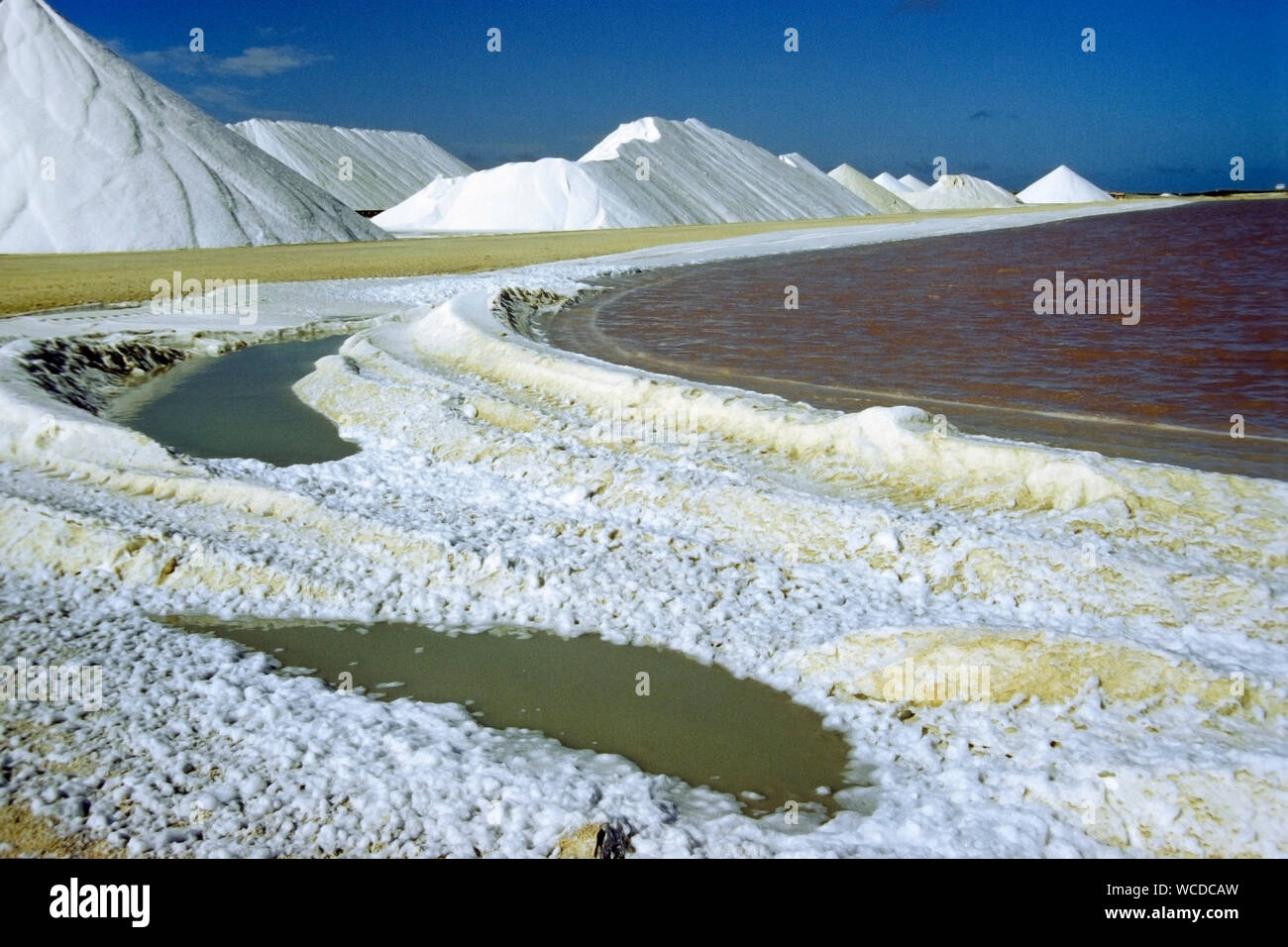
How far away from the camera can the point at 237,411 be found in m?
9.12

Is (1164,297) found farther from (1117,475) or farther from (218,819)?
(218,819)

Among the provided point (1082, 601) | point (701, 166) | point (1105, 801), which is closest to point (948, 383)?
point (1082, 601)

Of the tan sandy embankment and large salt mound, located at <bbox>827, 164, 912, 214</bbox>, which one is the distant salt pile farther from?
the tan sandy embankment

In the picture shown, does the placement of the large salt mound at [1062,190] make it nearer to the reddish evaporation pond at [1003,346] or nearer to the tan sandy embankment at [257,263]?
the tan sandy embankment at [257,263]

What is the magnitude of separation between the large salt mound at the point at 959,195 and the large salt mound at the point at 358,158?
124ft

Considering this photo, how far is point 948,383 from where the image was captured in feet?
28.1

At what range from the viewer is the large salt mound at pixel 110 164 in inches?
1088

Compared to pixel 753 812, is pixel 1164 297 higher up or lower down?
higher up

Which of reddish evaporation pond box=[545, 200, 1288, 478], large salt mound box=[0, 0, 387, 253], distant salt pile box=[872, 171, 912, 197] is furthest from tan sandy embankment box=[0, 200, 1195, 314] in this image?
distant salt pile box=[872, 171, 912, 197]

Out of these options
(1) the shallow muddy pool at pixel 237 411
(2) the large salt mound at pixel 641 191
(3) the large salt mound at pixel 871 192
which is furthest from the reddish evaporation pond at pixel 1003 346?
(3) the large salt mound at pixel 871 192

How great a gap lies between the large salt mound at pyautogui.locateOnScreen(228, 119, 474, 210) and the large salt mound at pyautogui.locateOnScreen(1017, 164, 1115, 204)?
5023 cm

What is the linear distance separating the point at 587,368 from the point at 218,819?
579 cm

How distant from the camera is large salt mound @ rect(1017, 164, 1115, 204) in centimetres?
8662
